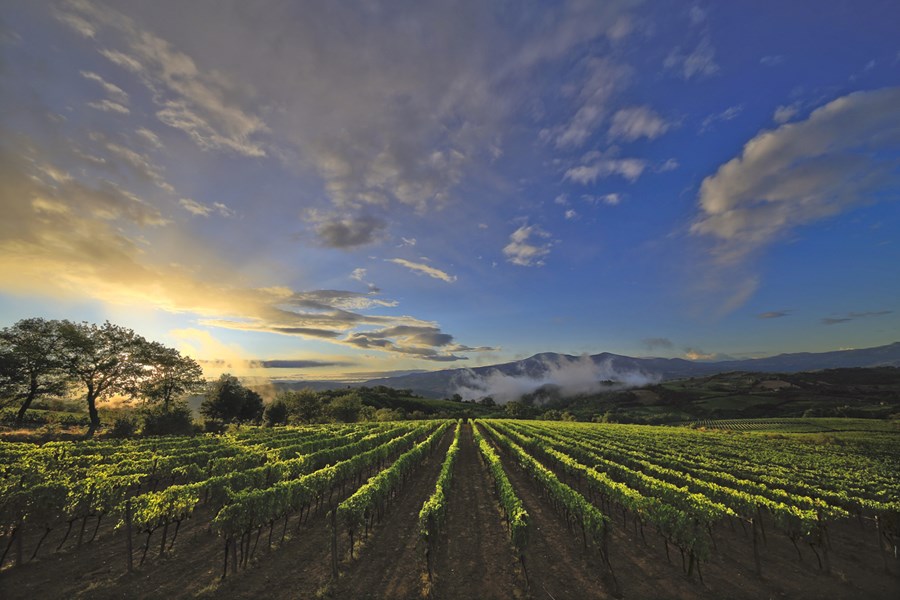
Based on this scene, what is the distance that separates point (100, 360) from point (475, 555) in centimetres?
6537

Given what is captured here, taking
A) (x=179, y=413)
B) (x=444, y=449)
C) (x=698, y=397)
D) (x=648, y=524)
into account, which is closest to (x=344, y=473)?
(x=648, y=524)

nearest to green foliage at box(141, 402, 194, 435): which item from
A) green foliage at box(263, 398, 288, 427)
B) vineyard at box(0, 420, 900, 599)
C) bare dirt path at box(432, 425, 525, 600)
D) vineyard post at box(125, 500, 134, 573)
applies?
green foliage at box(263, 398, 288, 427)

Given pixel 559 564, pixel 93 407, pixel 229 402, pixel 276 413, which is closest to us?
pixel 559 564

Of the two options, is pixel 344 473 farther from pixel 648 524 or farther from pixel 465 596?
pixel 648 524

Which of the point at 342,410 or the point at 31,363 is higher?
the point at 31,363

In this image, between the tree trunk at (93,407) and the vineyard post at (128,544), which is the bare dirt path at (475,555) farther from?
the tree trunk at (93,407)

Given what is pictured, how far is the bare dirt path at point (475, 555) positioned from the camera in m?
12.0

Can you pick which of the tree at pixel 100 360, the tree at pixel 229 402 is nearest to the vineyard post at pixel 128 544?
the tree at pixel 100 360

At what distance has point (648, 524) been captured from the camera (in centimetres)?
1905

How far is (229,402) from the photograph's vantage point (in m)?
72.7

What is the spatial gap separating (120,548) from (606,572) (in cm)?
1977

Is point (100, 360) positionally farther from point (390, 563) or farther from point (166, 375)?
point (390, 563)

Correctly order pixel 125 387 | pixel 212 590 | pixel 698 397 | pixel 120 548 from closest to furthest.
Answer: pixel 212 590
pixel 120 548
pixel 125 387
pixel 698 397

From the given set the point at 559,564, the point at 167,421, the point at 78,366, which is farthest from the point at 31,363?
the point at 559,564
